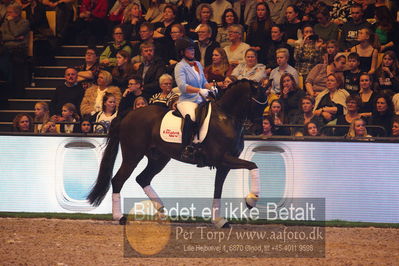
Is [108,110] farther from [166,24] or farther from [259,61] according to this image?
[259,61]

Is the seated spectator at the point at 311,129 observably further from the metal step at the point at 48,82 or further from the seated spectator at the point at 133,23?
the metal step at the point at 48,82

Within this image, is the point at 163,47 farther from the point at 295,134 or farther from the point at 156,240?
the point at 156,240

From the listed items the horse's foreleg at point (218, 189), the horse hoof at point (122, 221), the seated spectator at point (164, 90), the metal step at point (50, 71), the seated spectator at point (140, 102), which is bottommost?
the horse hoof at point (122, 221)

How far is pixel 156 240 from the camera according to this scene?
11219 mm

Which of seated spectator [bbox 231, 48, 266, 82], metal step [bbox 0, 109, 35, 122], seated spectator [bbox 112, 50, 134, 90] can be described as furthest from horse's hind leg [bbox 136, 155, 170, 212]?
metal step [bbox 0, 109, 35, 122]

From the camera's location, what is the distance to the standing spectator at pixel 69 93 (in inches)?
635

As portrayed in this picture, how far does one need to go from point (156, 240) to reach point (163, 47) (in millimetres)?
5983

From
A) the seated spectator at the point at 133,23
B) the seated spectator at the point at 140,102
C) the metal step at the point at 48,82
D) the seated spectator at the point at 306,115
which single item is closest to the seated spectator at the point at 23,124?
the seated spectator at the point at 140,102

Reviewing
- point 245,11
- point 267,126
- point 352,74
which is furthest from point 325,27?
point 267,126

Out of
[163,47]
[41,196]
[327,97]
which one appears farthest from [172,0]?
[41,196]

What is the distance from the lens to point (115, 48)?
17016 mm

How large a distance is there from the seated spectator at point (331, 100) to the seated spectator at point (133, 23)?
3.98 metres

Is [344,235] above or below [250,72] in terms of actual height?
below

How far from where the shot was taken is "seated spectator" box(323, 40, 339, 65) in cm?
1566
